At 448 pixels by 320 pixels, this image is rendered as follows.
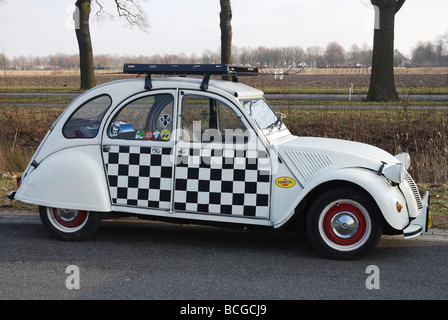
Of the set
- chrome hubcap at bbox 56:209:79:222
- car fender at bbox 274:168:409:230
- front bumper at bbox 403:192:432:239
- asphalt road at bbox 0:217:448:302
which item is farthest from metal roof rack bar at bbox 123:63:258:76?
front bumper at bbox 403:192:432:239

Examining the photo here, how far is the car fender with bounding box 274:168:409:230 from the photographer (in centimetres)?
541

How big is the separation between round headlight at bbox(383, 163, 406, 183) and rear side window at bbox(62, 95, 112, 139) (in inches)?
119

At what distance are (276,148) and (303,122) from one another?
9139 mm

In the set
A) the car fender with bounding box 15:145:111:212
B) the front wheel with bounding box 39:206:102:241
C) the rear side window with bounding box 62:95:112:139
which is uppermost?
the rear side window with bounding box 62:95:112:139

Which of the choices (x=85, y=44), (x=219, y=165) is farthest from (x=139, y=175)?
(x=85, y=44)

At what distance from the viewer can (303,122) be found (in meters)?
14.8

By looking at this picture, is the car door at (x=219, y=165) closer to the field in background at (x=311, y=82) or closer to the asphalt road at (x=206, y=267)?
the asphalt road at (x=206, y=267)

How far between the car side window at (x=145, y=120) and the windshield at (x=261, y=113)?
2.72 feet

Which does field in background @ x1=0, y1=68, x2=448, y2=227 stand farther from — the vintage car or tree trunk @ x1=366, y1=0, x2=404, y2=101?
tree trunk @ x1=366, y1=0, x2=404, y2=101

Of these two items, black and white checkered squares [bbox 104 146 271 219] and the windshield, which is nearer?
black and white checkered squares [bbox 104 146 271 219]

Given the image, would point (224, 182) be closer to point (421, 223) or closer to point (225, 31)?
point (421, 223)

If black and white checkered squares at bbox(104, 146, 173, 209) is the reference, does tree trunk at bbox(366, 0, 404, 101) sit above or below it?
above
